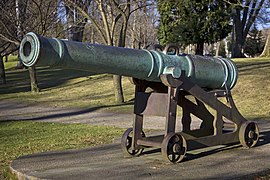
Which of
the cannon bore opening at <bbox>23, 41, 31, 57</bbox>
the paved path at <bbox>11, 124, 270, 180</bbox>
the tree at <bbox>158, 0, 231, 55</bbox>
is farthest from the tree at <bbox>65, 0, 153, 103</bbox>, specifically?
the tree at <bbox>158, 0, 231, 55</bbox>

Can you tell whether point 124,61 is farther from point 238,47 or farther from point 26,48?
point 238,47

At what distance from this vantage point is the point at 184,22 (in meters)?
33.3

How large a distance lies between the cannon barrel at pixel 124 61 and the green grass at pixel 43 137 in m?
2.06

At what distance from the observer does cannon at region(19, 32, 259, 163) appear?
18.6 feet

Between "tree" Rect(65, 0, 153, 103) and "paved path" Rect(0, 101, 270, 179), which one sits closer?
"paved path" Rect(0, 101, 270, 179)

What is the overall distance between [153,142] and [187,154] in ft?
2.01

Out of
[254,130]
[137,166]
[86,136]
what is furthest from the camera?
[86,136]

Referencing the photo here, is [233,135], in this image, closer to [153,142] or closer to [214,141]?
[214,141]

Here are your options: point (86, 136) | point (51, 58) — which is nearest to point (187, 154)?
point (51, 58)

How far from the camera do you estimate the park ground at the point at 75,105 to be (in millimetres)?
9828

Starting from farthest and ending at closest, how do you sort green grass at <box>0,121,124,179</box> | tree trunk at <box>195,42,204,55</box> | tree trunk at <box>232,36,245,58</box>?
tree trunk at <box>232,36,245,58</box> → tree trunk at <box>195,42,204,55</box> → green grass at <box>0,121,124,179</box>

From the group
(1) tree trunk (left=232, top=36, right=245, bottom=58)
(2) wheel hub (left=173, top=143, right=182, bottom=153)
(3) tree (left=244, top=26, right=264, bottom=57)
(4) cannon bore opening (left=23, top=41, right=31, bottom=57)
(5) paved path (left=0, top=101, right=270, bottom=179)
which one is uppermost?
(4) cannon bore opening (left=23, top=41, right=31, bottom=57)

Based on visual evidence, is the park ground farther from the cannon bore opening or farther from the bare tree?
the bare tree

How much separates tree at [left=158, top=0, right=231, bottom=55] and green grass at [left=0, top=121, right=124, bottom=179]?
20.2 m
